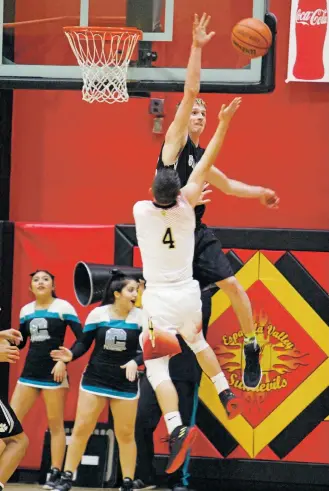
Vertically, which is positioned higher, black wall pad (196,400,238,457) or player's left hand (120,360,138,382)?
player's left hand (120,360,138,382)

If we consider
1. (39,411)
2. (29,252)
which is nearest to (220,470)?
(39,411)

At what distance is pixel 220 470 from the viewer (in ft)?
35.6

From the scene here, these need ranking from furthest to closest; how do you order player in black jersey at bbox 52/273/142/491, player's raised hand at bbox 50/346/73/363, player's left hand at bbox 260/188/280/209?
player's raised hand at bbox 50/346/73/363 → player in black jersey at bbox 52/273/142/491 → player's left hand at bbox 260/188/280/209

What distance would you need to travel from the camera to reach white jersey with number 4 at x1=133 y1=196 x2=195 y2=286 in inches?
285

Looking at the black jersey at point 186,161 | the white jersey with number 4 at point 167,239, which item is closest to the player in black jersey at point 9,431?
the white jersey with number 4 at point 167,239

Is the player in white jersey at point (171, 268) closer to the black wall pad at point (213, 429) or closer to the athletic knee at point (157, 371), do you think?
the athletic knee at point (157, 371)

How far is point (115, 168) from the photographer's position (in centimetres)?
1124

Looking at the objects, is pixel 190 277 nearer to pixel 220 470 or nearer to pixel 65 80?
pixel 65 80

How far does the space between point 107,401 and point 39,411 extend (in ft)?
2.59

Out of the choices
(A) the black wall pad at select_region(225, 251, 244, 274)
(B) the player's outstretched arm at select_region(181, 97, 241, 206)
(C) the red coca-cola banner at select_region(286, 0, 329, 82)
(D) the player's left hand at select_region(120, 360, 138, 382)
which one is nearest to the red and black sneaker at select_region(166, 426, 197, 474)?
(B) the player's outstretched arm at select_region(181, 97, 241, 206)

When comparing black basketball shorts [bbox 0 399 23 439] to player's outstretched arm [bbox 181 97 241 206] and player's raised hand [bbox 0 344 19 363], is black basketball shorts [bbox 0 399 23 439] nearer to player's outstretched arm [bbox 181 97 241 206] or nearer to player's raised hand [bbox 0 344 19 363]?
player's raised hand [bbox 0 344 19 363]

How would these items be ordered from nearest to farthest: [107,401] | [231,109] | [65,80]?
1. [231,109]
2. [65,80]
3. [107,401]

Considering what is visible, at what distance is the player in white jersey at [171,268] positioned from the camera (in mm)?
7207

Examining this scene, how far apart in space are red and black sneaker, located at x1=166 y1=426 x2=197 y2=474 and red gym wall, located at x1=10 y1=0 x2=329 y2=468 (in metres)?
3.63
